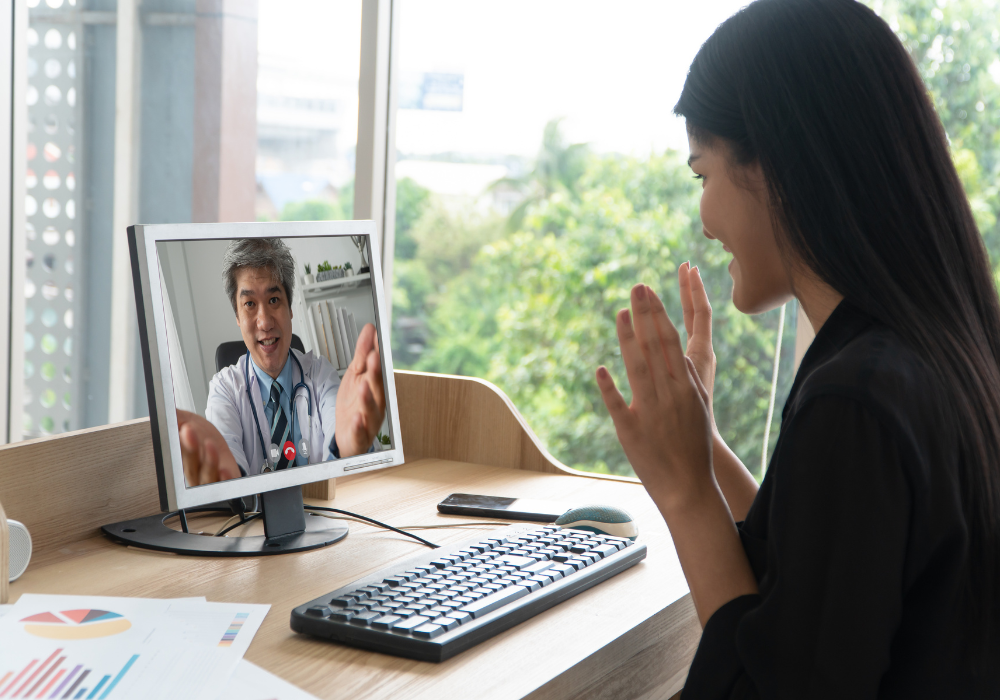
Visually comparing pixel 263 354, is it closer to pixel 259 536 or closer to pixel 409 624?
pixel 259 536

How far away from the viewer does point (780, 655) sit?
2.13 feet

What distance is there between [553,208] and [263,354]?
384cm

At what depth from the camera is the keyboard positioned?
755 millimetres

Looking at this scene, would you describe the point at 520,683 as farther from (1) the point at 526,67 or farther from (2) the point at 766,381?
(1) the point at 526,67

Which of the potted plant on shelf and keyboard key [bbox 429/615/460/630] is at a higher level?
the potted plant on shelf

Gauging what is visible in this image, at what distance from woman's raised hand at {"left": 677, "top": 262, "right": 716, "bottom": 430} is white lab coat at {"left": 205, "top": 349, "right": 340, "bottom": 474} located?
17.3 inches

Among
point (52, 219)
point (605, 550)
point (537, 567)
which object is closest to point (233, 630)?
point (537, 567)

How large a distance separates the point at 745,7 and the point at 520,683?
59cm

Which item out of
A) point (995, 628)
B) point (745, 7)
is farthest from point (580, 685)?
point (745, 7)

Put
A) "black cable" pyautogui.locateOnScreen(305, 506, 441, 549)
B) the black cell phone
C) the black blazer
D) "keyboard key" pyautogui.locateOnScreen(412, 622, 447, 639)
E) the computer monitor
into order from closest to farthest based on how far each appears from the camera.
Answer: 1. the black blazer
2. "keyboard key" pyautogui.locateOnScreen(412, 622, 447, 639)
3. the computer monitor
4. "black cable" pyautogui.locateOnScreen(305, 506, 441, 549)
5. the black cell phone

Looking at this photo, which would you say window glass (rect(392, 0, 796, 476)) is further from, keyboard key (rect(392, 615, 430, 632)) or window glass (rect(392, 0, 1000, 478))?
keyboard key (rect(392, 615, 430, 632))

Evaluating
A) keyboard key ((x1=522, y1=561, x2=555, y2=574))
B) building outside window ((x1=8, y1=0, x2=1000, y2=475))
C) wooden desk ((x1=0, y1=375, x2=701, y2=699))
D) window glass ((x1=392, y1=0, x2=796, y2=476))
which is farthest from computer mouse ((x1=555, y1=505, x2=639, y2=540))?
window glass ((x1=392, y1=0, x2=796, y2=476))

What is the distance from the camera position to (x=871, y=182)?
2.35ft

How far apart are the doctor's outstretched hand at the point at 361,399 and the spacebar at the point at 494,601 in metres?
0.37
